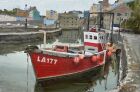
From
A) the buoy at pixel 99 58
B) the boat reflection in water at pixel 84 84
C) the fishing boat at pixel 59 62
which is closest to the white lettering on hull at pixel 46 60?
the fishing boat at pixel 59 62

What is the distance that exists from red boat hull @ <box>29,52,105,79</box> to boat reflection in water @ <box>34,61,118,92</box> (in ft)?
1.85

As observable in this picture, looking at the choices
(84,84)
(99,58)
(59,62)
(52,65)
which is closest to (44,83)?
(52,65)

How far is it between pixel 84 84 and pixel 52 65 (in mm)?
2674

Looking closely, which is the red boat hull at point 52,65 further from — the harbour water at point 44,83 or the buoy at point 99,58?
the buoy at point 99,58

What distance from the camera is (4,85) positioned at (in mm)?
22875

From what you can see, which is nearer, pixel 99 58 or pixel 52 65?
pixel 52 65

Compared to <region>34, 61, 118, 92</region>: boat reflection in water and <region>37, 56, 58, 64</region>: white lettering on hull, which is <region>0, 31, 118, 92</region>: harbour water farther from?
<region>37, 56, 58, 64</region>: white lettering on hull

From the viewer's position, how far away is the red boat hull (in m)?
23.0

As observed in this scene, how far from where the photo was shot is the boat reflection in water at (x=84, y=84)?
23.2m

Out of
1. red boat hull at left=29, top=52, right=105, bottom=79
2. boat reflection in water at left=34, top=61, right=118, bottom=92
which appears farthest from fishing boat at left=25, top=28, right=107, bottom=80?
boat reflection in water at left=34, top=61, right=118, bottom=92

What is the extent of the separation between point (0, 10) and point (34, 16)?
45.9 ft

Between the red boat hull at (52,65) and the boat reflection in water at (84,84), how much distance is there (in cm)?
56

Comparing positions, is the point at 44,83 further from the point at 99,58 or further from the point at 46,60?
the point at 99,58

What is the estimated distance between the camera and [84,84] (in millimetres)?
24703
